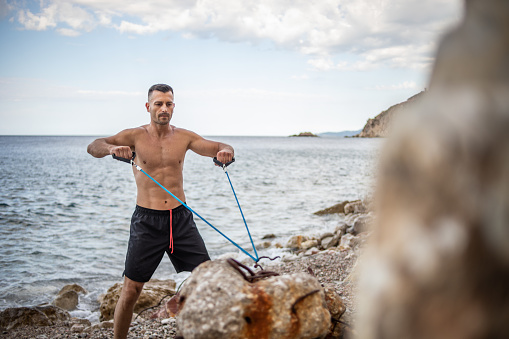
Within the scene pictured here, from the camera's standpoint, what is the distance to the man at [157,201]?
4147mm

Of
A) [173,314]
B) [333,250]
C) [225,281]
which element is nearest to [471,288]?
[225,281]

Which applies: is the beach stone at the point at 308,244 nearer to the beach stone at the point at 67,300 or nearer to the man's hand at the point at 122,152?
the beach stone at the point at 67,300

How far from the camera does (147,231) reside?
173 inches

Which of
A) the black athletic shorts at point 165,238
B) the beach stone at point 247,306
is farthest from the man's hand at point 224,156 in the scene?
the beach stone at point 247,306

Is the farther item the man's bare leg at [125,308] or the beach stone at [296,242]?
the beach stone at [296,242]

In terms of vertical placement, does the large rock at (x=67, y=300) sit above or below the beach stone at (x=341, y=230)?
below

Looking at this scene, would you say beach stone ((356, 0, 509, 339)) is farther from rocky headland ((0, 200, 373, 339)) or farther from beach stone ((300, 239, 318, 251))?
beach stone ((300, 239, 318, 251))

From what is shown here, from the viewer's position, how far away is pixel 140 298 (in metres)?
6.92

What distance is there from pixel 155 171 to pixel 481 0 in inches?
158

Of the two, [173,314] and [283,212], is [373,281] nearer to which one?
[173,314]

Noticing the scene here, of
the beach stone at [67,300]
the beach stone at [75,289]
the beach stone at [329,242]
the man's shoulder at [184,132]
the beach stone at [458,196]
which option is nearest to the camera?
the beach stone at [458,196]

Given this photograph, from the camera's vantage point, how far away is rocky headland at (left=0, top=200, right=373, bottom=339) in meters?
4.53

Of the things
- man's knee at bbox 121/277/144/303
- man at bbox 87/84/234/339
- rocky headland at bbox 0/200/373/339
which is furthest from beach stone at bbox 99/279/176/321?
man's knee at bbox 121/277/144/303

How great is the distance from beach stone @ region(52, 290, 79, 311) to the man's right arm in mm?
4238
